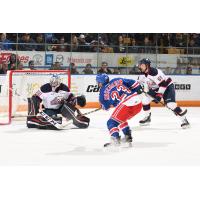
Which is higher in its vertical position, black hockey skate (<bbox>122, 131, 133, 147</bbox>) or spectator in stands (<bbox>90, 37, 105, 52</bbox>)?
spectator in stands (<bbox>90, 37, 105, 52</bbox>)

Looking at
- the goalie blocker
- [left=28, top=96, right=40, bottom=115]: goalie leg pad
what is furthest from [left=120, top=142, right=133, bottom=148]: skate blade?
[left=28, top=96, right=40, bottom=115]: goalie leg pad

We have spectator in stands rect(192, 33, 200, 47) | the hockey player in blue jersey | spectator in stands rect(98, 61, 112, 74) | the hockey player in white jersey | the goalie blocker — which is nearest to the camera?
the hockey player in blue jersey

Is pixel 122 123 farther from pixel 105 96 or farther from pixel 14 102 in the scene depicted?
pixel 14 102

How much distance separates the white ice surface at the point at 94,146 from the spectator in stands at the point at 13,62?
2.48 metres

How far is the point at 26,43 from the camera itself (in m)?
10.4

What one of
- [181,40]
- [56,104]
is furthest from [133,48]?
[56,104]

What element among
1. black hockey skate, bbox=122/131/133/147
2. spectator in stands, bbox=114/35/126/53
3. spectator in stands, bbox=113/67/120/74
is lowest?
black hockey skate, bbox=122/131/133/147

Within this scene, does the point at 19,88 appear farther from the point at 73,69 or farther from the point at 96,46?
the point at 96,46

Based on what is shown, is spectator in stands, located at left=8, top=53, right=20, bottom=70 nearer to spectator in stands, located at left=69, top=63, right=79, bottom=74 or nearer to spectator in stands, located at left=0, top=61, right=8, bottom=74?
spectator in stands, located at left=0, top=61, right=8, bottom=74

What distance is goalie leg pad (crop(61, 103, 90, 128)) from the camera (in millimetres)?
6922

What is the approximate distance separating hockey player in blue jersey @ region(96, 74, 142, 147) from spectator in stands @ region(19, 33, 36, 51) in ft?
18.0

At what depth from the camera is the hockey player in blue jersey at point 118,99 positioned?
5109 millimetres

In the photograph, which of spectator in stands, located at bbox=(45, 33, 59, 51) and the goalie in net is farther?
spectator in stands, located at bbox=(45, 33, 59, 51)

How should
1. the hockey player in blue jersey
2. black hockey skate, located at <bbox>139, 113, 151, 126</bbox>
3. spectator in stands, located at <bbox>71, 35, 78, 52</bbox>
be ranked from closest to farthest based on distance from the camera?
1. the hockey player in blue jersey
2. black hockey skate, located at <bbox>139, 113, 151, 126</bbox>
3. spectator in stands, located at <bbox>71, 35, 78, 52</bbox>
